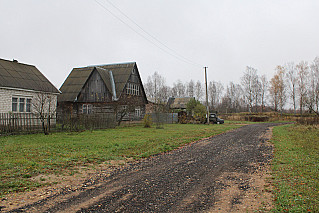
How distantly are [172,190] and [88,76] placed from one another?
34.0 metres

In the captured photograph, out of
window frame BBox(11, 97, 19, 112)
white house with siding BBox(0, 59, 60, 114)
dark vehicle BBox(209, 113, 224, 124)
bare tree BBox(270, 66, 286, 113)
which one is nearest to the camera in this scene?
white house with siding BBox(0, 59, 60, 114)

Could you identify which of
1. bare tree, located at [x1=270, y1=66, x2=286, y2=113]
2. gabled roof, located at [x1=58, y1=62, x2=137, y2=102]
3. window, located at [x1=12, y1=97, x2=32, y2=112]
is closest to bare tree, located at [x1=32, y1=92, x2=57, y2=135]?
window, located at [x1=12, y1=97, x2=32, y2=112]

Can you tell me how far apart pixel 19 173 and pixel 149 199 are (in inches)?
166

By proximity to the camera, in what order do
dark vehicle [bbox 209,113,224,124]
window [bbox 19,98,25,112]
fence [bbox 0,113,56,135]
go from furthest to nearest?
dark vehicle [bbox 209,113,224,124] → window [bbox 19,98,25,112] → fence [bbox 0,113,56,135]

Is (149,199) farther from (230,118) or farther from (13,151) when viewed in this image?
(230,118)

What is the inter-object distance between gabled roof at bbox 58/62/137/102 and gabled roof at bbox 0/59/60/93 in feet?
33.5

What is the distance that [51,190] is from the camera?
5.91 m

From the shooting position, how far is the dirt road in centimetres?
485

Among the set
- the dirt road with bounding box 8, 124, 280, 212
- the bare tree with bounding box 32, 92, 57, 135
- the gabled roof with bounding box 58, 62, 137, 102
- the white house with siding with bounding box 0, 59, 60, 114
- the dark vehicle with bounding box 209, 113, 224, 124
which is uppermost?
the gabled roof with bounding box 58, 62, 137, 102

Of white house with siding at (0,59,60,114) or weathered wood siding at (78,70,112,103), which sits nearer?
white house with siding at (0,59,60,114)

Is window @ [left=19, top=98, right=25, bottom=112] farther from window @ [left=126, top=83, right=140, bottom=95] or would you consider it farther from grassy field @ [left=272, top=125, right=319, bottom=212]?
grassy field @ [left=272, top=125, right=319, bottom=212]

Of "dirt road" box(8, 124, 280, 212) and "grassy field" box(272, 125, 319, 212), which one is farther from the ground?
"grassy field" box(272, 125, 319, 212)

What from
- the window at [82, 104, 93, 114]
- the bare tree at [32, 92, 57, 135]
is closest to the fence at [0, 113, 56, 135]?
the bare tree at [32, 92, 57, 135]

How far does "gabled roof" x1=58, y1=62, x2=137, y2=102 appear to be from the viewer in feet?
121
